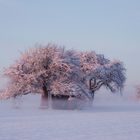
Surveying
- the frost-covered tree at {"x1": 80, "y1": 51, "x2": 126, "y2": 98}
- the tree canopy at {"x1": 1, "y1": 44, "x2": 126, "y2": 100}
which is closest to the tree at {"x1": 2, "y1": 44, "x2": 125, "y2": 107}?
the tree canopy at {"x1": 1, "y1": 44, "x2": 126, "y2": 100}

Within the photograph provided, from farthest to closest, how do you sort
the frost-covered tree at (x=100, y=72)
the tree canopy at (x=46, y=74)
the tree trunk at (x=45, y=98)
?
1. the frost-covered tree at (x=100, y=72)
2. the tree trunk at (x=45, y=98)
3. the tree canopy at (x=46, y=74)

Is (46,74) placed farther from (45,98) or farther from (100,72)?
(100,72)

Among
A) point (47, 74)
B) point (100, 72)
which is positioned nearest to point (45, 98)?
point (47, 74)

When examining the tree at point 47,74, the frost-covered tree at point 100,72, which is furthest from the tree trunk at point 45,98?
the frost-covered tree at point 100,72

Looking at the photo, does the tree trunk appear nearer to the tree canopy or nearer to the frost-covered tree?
the tree canopy

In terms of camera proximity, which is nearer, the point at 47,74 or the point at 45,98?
the point at 47,74

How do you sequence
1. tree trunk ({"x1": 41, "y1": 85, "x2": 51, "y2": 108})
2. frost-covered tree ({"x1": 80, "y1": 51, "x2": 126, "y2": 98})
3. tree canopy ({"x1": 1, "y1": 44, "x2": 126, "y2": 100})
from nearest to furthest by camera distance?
1. tree canopy ({"x1": 1, "y1": 44, "x2": 126, "y2": 100})
2. tree trunk ({"x1": 41, "y1": 85, "x2": 51, "y2": 108})
3. frost-covered tree ({"x1": 80, "y1": 51, "x2": 126, "y2": 98})

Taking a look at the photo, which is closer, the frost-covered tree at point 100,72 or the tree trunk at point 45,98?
the tree trunk at point 45,98

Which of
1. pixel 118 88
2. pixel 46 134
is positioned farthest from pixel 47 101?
pixel 46 134

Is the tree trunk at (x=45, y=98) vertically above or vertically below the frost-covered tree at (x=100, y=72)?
below

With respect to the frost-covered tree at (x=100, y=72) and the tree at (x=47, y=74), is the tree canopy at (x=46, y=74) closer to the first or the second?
the tree at (x=47, y=74)

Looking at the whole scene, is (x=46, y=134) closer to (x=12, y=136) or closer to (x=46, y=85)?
(x=12, y=136)

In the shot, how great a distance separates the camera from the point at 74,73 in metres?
41.9

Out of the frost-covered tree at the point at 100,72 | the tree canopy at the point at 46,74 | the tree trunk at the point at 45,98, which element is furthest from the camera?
the frost-covered tree at the point at 100,72
